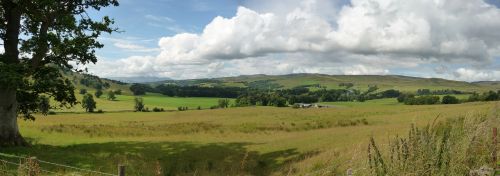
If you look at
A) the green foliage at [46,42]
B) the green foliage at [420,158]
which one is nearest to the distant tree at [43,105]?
the green foliage at [46,42]

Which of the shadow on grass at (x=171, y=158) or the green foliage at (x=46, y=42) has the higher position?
the green foliage at (x=46, y=42)

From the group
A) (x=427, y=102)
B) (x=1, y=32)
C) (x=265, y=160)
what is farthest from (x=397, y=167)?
(x=427, y=102)

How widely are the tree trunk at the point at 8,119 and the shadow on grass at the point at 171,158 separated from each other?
4.28 ft

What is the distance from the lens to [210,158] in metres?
28.4

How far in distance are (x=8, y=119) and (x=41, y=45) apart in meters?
5.84

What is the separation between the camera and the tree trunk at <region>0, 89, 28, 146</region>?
2780 centimetres

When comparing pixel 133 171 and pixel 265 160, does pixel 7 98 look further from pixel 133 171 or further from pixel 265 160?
pixel 265 160

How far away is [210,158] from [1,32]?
1654cm

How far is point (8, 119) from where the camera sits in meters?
28.1

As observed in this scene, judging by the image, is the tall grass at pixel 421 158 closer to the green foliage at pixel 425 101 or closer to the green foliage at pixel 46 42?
the green foliage at pixel 46 42

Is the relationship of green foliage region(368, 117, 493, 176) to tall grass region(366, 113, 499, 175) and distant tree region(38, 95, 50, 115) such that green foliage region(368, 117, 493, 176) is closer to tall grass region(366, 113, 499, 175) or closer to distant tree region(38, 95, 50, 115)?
tall grass region(366, 113, 499, 175)

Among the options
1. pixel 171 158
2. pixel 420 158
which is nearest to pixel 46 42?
pixel 171 158

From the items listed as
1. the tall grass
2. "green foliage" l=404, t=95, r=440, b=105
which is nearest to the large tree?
the tall grass

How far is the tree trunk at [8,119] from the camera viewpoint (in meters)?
27.8
